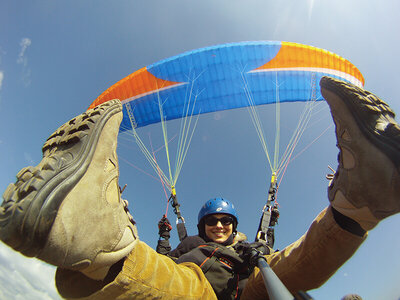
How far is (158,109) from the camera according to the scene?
788 cm

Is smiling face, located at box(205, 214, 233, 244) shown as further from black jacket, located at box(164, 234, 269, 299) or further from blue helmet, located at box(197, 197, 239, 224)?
black jacket, located at box(164, 234, 269, 299)

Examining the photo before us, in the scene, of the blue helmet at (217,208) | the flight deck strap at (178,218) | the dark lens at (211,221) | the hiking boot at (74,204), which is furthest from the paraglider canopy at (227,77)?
the hiking boot at (74,204)

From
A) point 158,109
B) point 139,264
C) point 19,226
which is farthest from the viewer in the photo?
point 158,109

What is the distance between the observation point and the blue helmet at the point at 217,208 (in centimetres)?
319

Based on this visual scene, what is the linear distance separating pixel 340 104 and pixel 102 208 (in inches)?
56.2

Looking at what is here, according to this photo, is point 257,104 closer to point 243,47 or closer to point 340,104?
point 243,47

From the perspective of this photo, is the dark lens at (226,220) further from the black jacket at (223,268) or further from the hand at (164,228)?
the hand at (164,228)

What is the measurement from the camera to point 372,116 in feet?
3.84

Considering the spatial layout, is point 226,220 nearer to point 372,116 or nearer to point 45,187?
point 372,116

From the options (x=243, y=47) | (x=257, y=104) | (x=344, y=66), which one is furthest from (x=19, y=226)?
(x=344, y=66)

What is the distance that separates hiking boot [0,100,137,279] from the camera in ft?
2.44

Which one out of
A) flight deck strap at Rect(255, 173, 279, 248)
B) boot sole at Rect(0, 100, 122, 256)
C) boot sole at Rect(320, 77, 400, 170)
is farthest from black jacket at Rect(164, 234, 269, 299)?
boot sole at Rect(0, 100, 122, 256)

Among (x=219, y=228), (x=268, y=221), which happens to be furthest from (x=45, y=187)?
(x=268, y=221)

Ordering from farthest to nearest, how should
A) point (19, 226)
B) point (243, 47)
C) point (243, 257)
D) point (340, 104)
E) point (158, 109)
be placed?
point (158, 109)
point (243, 47)
point (243, 257)
point (340, 104)
point (19, 226)
